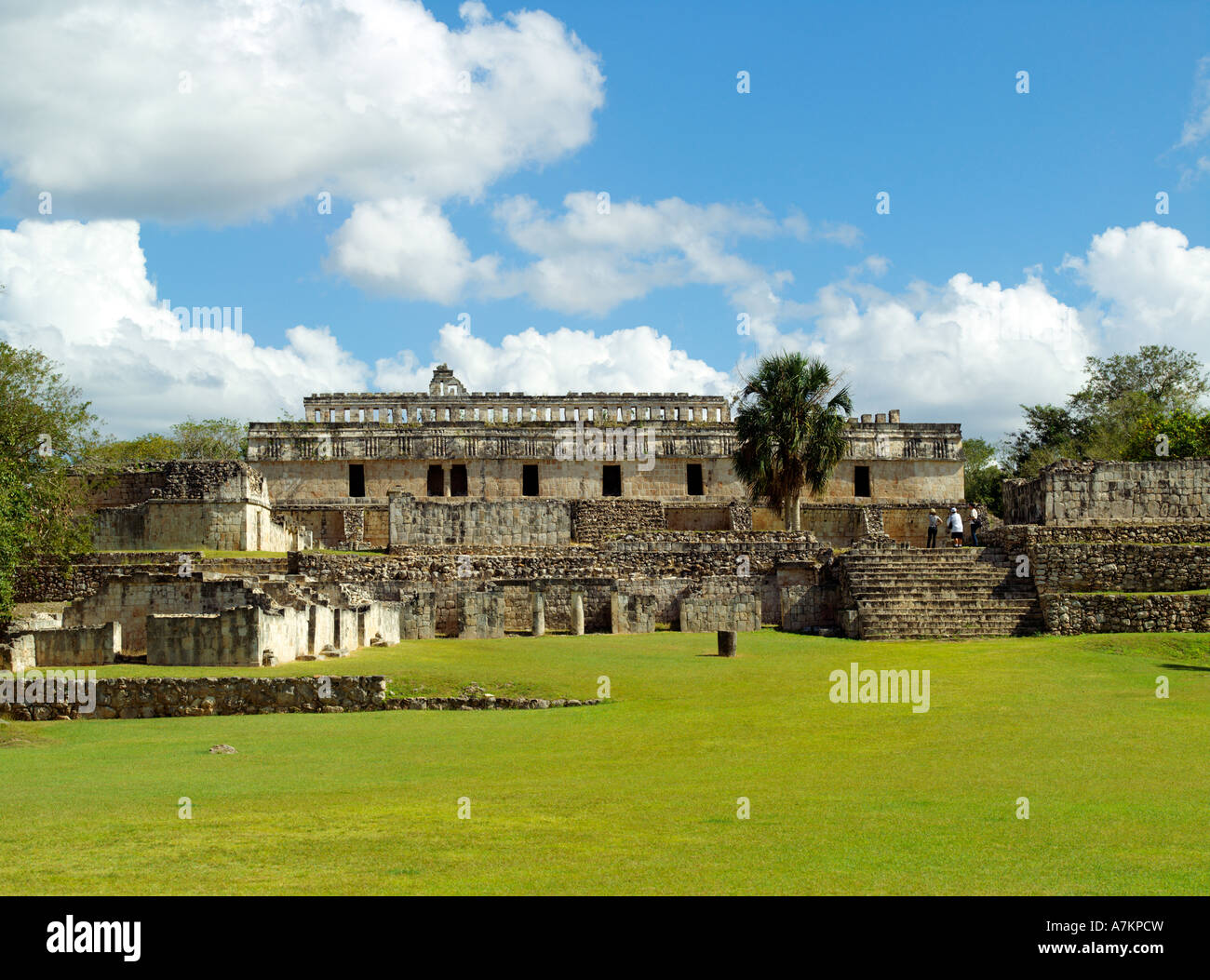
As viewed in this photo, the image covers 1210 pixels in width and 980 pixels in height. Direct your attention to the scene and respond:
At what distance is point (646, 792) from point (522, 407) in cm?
3261

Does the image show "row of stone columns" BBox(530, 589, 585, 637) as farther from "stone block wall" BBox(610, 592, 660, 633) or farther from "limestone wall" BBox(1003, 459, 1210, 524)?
"limestone wall" BBox(1003, 459, 1210, 524)

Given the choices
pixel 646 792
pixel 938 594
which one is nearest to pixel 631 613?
pixel 938 594

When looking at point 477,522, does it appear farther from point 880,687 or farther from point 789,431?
point 880,687

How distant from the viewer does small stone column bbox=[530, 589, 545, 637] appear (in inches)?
944

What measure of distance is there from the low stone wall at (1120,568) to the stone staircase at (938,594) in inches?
26.8

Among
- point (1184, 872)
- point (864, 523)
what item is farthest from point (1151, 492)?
point (1184, 872)

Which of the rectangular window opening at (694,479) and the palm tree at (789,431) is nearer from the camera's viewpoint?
the palm tree at (789,431)

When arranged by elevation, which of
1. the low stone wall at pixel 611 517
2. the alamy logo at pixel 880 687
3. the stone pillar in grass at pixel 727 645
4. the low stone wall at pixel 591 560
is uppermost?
the low stone wall at pixel 611 517

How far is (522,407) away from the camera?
40.8 m

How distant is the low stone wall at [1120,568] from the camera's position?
2372 centimetres

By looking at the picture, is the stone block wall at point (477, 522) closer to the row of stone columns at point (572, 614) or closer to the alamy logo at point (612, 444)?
the row of stone columns at point (572, 614)
